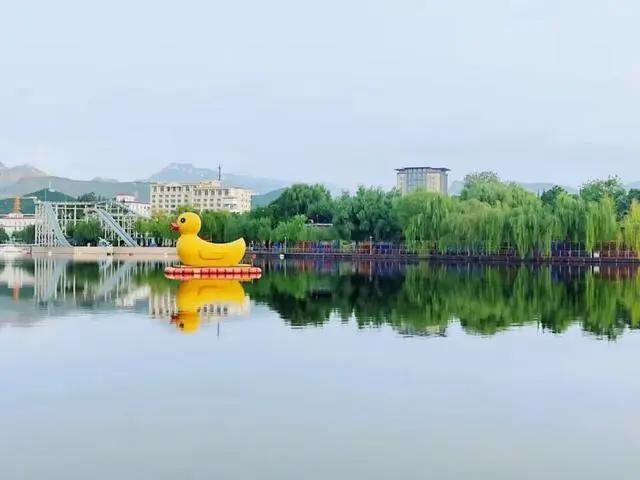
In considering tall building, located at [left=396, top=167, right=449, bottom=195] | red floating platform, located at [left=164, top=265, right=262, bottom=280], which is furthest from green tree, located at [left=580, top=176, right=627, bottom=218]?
tall building, located at [left=396, top=167, right=449, bottom=195]

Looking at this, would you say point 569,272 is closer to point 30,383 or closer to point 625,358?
point 625,358

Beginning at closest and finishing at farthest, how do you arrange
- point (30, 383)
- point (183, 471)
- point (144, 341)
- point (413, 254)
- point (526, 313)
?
point (183, 471) < point (30, 383) < point (144, 341) < point (526, 313) < point (413, 254)

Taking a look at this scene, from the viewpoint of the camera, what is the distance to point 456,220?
120 feet

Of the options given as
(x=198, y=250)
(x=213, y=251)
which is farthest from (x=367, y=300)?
(x=198, y=250)

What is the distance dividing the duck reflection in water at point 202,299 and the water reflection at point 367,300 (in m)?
0.02

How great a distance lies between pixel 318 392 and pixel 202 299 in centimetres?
877

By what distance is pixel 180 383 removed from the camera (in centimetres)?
794

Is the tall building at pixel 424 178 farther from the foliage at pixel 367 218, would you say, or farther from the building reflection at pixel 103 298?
the building reflection at pixel 103 298

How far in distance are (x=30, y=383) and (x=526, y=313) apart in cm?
898

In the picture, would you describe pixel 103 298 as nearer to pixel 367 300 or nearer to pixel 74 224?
pixel 367 300

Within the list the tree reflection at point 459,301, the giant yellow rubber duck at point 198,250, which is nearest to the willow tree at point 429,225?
the tree reflection at point 459,301

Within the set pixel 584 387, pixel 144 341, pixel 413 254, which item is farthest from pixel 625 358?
pixel 413 254

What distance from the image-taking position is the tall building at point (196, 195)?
10738 cm

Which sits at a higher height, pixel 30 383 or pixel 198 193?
pixel 198 193
